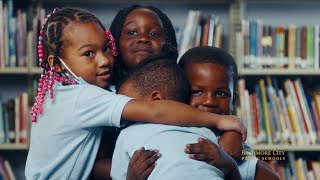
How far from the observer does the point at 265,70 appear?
10.7ft

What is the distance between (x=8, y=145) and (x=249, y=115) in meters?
1.43

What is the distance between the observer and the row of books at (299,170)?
3.32 m

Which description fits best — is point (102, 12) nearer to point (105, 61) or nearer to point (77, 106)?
point (105, 61)

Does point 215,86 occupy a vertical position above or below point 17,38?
below

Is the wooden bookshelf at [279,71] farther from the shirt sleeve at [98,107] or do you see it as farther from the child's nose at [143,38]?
the shirt sleeve at [98,107]

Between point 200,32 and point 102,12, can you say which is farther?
point 102,12

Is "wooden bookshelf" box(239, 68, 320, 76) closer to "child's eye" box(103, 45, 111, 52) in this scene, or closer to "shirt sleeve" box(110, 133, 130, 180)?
"child's eye" box(103, 45, 111, 52)

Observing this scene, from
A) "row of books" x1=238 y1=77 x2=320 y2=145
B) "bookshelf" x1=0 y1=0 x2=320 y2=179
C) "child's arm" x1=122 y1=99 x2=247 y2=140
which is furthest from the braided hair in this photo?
"bookshelf" x1=0 y1=0 x2=320 y2=179

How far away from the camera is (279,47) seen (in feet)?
10.7

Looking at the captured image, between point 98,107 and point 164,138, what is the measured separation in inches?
8.4

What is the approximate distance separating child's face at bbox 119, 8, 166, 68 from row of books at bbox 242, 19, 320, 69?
65.5 inches

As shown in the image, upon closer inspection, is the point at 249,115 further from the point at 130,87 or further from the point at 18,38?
the point at 130,87

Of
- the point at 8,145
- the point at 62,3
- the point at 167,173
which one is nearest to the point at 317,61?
the point at 62,3

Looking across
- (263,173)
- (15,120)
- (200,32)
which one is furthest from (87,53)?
(15,120)
